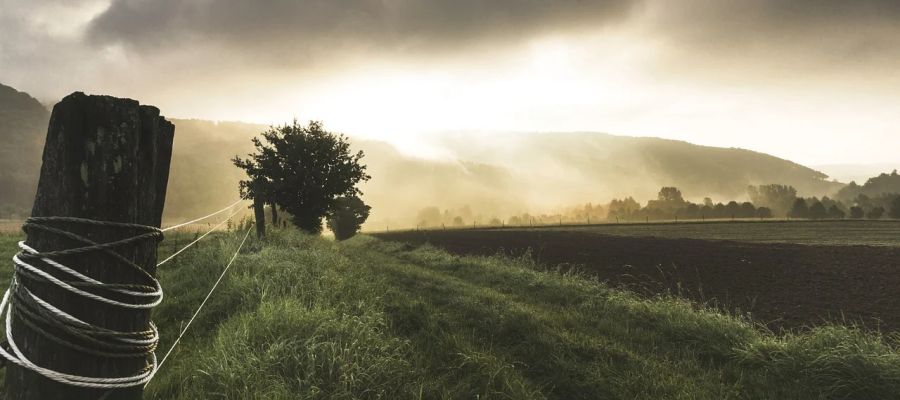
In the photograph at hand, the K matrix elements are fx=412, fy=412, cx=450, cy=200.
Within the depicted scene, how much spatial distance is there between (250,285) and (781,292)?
1409 cm

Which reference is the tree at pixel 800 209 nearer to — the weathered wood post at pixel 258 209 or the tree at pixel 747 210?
the tree at pixel 747 210

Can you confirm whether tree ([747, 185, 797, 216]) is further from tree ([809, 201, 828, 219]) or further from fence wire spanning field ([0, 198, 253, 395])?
fence wire spanning field ([0, 198, 253, 395])

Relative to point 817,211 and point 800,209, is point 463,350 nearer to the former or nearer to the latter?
point 817,211

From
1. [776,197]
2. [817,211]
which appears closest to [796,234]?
[817,211]

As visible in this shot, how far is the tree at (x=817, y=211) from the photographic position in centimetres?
11658

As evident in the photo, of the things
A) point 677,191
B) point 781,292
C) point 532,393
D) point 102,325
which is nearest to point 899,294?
point 781,292

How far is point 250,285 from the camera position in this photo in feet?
21.2

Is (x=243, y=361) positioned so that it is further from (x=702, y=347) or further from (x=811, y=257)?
(x=811, y=257)

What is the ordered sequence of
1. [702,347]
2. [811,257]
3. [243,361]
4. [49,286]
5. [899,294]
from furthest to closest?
[811,257]
[899,294]
[702,347]
[243,361]
[49,286]

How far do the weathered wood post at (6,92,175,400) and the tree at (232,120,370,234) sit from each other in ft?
73.9

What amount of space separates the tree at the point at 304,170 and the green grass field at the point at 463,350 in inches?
624

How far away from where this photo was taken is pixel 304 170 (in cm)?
2403

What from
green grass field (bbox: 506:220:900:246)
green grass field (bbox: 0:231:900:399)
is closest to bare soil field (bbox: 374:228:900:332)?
green grass field (bbox: 0:231:900:399)

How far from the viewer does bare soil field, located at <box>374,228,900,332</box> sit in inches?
384
